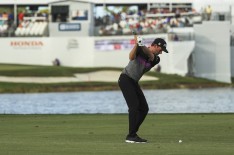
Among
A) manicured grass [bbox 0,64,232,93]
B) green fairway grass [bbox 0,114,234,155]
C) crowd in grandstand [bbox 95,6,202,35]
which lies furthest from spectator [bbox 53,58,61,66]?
green fairway grass [bbox 0,114,234,155]

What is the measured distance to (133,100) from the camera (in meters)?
19.6

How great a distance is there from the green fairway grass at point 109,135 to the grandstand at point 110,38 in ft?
143

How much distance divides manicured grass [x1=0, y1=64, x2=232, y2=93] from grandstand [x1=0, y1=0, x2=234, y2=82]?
2.14 metres

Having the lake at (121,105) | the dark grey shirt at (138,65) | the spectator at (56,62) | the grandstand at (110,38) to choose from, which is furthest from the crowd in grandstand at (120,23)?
the dark grey shirt at (138,65)

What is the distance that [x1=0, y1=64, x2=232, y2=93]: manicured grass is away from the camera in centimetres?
6328

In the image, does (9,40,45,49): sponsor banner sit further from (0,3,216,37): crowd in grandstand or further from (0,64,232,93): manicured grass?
(0,64,232,93): manicured grass

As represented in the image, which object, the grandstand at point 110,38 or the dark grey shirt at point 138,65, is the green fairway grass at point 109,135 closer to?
the dark grey shirt at point 138,65

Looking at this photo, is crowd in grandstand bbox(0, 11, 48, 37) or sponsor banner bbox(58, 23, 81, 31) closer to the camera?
crowd in grandstand bbox(0, 11, 48, 37)

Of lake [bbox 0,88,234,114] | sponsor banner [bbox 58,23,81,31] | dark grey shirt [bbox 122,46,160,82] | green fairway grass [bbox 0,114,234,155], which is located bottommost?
lake [bbox 0,88,234,114]

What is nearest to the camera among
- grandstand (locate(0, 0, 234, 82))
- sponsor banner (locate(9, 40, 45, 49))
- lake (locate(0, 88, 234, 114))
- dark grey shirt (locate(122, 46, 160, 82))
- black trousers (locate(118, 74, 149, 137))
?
dark grey shirt (locate(122, 46, 160, 82))

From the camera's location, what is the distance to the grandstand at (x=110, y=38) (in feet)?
233

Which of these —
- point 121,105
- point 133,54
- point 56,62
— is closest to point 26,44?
point 56,62

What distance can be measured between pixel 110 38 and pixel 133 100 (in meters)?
53.5

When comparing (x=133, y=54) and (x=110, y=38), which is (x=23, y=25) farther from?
(x=133, y=54)
